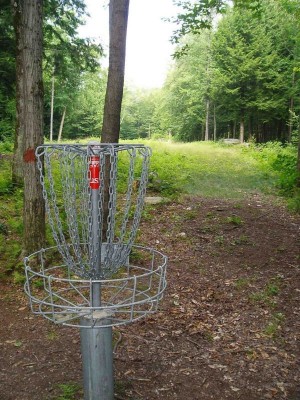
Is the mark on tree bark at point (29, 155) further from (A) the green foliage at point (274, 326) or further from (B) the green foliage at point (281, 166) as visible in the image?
(B) the green foliage at point (281, 166)

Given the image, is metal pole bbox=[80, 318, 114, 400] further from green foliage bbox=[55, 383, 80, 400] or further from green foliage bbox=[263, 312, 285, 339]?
green foliage bbox=[263, 312, 285, 339]

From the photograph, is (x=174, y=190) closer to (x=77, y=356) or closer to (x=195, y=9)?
(x=195, y=9)

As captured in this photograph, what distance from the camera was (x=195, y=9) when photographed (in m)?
8.88

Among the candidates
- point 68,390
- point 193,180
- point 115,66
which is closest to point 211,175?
point 193,180

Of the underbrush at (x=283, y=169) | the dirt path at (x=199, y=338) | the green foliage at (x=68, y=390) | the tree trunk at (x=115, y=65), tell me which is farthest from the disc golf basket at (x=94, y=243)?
the underbrush at (x=283, y=169)

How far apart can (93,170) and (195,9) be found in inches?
325

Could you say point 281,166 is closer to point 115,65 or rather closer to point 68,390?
point 115,65

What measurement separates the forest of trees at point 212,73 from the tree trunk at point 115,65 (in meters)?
4.10

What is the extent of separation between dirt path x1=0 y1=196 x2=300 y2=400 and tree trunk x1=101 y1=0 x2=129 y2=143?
7.84 ft

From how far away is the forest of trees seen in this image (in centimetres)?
1120

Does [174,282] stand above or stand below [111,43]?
below

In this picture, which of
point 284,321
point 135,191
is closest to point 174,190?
point 135,191

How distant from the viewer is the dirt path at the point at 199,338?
366 cm

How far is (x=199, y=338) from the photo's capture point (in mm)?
4453
